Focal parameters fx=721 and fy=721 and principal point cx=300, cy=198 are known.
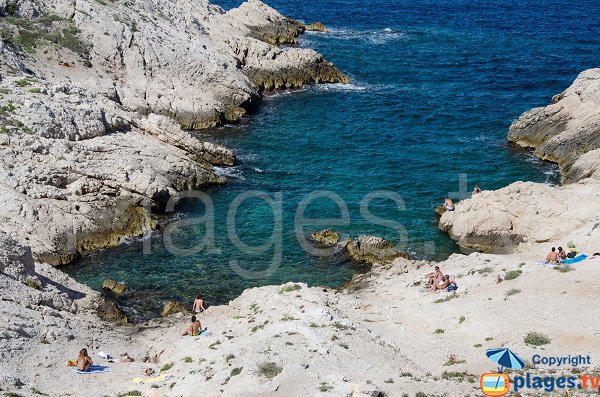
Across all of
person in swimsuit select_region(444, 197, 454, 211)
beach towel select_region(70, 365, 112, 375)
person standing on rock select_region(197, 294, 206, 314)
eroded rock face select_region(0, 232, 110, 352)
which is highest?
person in swimsuit select_region(444, 197, 454, 211)

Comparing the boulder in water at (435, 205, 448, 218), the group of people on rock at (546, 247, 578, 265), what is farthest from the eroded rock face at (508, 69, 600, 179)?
the group of people on rock at (546, 247, 578, 265)

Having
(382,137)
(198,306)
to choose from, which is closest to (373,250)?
(198,306)

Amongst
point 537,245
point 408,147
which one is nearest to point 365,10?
point 408,147

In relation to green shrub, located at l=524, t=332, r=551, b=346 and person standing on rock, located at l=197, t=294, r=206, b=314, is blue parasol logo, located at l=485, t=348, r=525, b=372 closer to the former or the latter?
green shrub, located at l=524, t=332, r=551, b=346

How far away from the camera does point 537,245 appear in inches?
1790

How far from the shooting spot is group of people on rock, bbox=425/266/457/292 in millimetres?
38812

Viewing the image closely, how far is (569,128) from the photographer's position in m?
61.9

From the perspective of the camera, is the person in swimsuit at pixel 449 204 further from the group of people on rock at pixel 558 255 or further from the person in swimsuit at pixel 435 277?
the person in swimsuit at pixel 435 277

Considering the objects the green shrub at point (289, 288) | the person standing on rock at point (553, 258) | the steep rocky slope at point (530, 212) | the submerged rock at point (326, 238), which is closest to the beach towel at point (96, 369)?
the green shrub at point (289, 288)

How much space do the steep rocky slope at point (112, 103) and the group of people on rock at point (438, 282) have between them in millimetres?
20624

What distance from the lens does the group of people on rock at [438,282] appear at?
38.8 meters

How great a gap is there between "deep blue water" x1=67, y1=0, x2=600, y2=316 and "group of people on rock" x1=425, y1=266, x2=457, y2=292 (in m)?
7.15

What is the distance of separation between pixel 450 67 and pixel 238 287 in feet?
173

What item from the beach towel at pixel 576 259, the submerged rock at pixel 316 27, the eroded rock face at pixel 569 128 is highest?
the submerged rock at pixel 316 27
